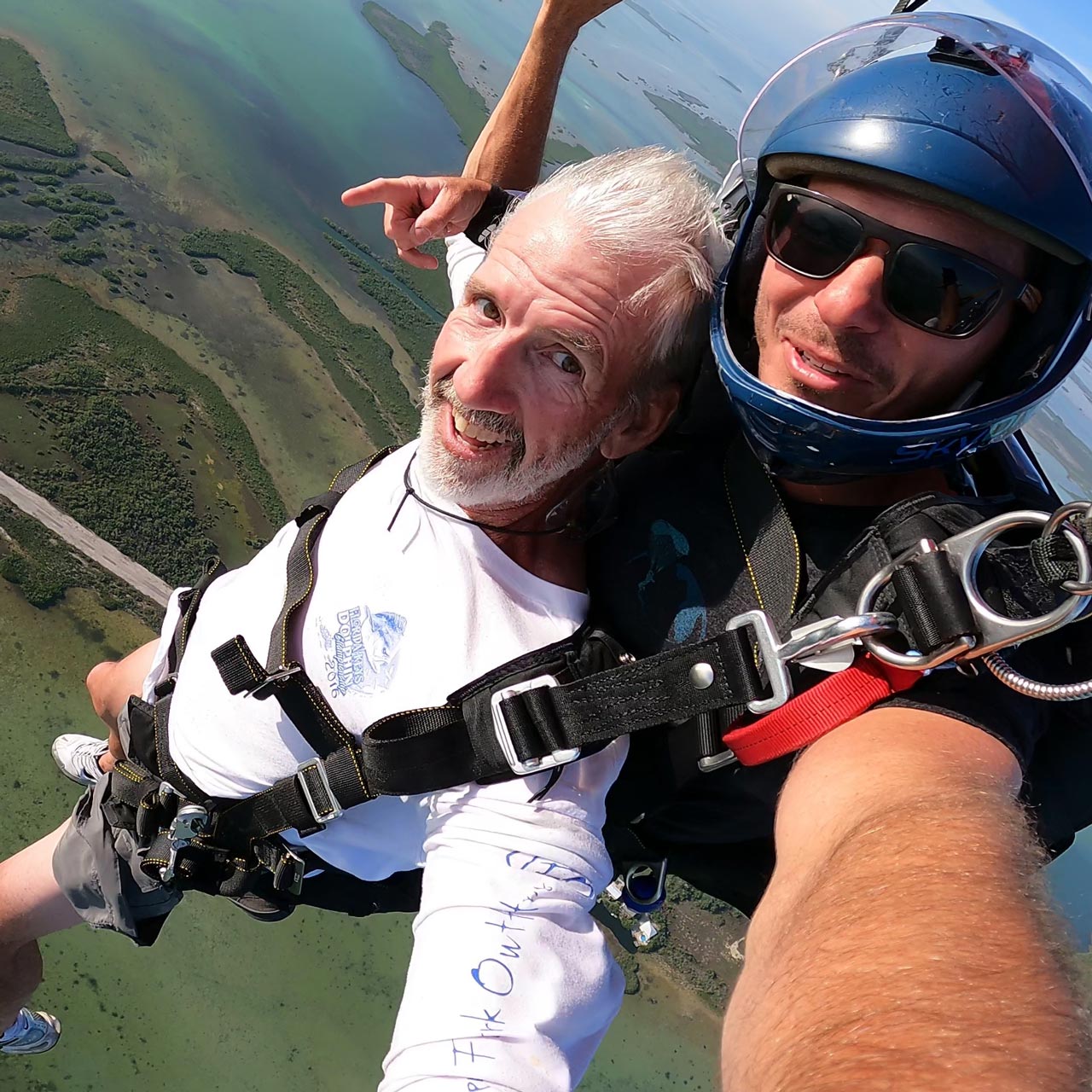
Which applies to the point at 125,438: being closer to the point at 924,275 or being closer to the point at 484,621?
the point at 484,621

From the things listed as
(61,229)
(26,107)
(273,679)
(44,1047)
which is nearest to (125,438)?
(61,229)

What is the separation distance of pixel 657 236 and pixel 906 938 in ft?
4.28

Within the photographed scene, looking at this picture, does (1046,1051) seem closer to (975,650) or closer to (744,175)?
(975,650)

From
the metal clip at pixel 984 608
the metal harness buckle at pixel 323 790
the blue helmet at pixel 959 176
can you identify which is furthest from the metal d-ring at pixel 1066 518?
the metal harness buckle at pixel 323 790

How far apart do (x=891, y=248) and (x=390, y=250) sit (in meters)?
49.3

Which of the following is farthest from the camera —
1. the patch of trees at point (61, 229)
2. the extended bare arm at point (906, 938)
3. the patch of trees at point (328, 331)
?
the patch of trees at point (328, 331)

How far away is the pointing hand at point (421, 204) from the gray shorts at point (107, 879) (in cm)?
164

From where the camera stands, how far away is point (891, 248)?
4.04ft

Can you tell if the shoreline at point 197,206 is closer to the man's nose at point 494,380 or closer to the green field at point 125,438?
the green field at point 125,438

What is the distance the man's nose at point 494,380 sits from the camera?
5.04 ft

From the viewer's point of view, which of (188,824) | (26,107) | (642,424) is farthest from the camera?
(26,107)

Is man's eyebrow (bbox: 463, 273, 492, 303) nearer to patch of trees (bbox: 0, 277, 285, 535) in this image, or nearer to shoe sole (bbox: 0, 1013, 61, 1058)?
shoe sole (bbox: 0, 1013, 61, 1058)

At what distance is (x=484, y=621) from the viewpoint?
143 centimetres

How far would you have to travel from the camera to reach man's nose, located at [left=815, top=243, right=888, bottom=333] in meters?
1.24
